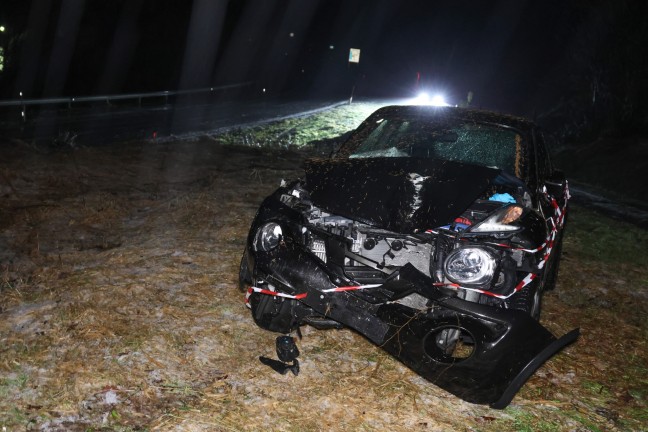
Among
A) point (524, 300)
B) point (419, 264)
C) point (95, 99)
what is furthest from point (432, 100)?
point (524, 300)

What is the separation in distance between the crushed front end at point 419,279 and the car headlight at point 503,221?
0.01 metres

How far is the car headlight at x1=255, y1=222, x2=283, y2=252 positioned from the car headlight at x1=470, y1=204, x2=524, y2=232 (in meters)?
1.42

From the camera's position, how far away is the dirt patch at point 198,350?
10.9ft

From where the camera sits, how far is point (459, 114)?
220 inches

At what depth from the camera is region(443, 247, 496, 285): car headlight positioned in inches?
139

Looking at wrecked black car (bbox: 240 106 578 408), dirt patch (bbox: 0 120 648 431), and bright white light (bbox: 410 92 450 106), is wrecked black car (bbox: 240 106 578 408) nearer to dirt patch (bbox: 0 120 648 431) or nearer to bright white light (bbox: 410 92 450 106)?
dirt patch (bbox: 0 120 648 431)

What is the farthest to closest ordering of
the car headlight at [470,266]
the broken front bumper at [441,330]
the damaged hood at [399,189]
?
the damaged hood at [399,189], the car headlight at [470,266], the broken front bumper at [441,330]

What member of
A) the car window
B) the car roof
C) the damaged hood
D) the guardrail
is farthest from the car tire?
the guardrail

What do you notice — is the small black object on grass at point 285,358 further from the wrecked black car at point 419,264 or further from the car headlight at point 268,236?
the car headlight at point 268,236

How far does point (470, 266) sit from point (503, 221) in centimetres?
54

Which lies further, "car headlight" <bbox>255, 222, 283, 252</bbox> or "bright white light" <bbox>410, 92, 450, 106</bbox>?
"bright white light" <bbox>410, 92, 450, 106</bbox>

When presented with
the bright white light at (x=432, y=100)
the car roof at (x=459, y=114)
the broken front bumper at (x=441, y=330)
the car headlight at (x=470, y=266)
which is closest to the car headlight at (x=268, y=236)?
the broken front bumper at (x=441, y=330)

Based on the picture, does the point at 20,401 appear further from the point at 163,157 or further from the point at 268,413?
the point at 163,157

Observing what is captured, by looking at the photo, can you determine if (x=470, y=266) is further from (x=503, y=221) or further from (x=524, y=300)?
(x=503, y=221)
